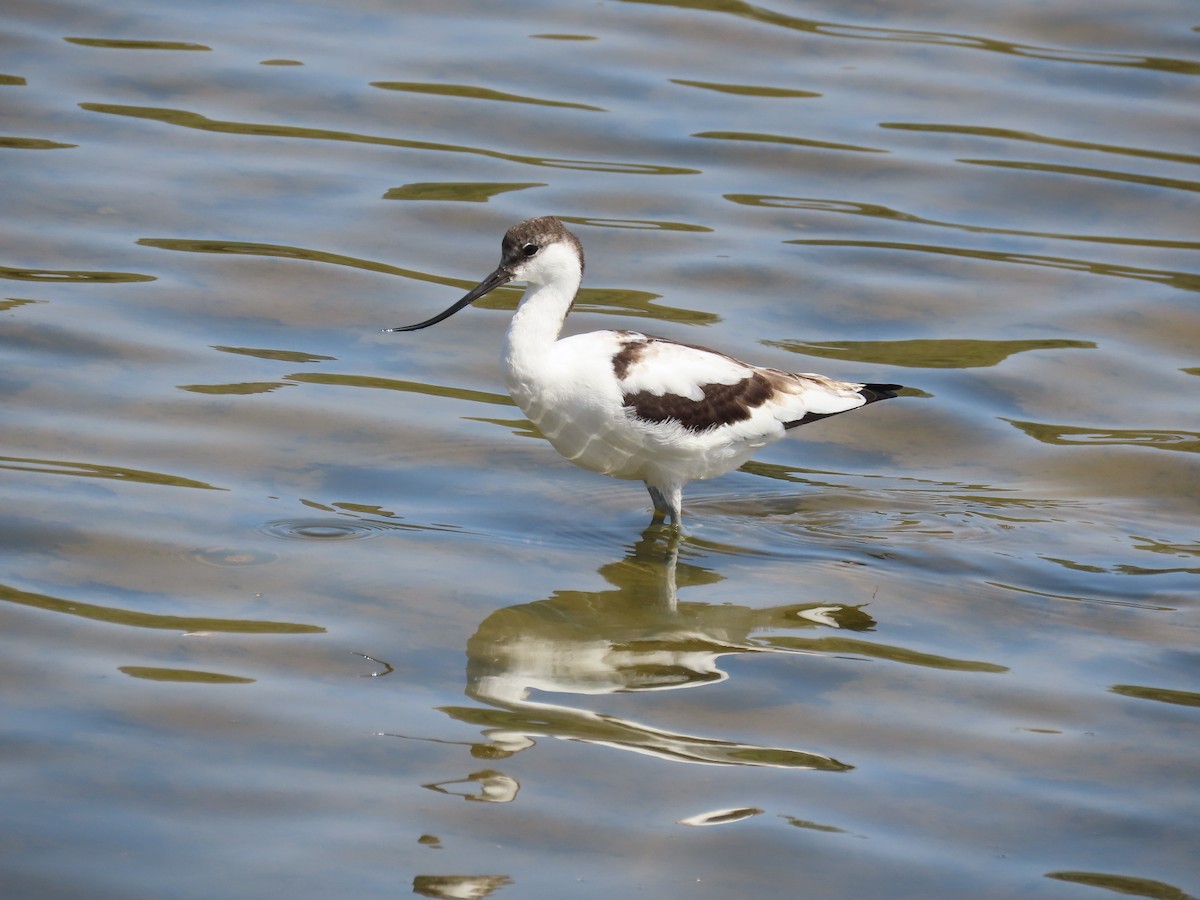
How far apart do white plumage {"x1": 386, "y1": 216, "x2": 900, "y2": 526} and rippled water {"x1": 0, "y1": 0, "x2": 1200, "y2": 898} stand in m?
0.35

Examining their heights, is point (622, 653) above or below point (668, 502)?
below

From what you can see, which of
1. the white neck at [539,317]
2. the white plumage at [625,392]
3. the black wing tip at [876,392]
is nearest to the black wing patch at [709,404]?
the white plumage at [625,392]

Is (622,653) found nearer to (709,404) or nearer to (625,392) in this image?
(625,392)

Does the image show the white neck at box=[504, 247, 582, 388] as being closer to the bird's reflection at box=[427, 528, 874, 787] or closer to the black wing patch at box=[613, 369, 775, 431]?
the black wing patch at box=[613, 369, 775, 431]

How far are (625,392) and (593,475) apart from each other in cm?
105

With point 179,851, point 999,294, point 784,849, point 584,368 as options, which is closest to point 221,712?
point 179,851

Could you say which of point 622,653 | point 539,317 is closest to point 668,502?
point 539,317

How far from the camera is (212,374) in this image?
7.96 metres

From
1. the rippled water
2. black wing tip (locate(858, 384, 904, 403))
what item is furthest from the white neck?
black wing tip (locate(858, 384, 904, 403))

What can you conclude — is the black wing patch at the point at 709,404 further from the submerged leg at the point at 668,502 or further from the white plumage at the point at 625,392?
the submerged leg at the point at 668,502

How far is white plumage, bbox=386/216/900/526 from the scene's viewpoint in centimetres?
670

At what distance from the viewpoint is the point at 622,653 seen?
5.95 m

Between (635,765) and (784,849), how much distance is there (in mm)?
572

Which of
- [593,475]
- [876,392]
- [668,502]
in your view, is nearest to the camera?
[668,502]
